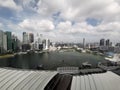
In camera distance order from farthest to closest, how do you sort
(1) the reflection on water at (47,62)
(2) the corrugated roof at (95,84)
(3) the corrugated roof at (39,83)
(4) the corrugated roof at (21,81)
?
(1) the reflection on water at (47,62), (2) the corrugated roof at (95,84), (3) the corrugated roof at (39,83), (4) the corrugated roof at (21,81)

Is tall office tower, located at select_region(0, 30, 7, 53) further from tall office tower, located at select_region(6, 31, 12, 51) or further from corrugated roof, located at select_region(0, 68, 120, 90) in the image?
corrugated roof, located at select_region(0, 68, 120, 90)

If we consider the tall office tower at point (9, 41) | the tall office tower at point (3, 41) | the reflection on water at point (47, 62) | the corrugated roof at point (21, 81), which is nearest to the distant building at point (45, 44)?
the tall office tower at point (9, 41)

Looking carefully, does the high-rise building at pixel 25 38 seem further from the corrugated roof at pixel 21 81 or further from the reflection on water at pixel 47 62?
the corrugated roof at pixel 21 81

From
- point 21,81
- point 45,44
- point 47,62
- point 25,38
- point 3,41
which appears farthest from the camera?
point 25,38

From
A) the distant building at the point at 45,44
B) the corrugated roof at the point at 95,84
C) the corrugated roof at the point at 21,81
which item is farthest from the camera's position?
the distant building at the point at 45,44

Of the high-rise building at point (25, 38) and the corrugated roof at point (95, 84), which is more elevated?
the high-rise building at point (25, 38)

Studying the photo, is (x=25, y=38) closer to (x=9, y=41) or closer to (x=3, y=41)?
(x=9, y=41)

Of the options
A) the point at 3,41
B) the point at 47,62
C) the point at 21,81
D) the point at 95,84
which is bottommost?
the point at 47,62

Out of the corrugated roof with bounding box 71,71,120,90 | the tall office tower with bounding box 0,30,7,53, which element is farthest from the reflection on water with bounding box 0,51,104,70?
the tall office tower with bounding box 0,30,7,53

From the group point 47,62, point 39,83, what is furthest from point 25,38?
point 39,83

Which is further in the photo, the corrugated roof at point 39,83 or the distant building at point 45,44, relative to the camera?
the distant building at point 45,44

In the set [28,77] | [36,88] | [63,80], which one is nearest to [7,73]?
[28,77]

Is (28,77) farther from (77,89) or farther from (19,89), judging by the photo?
(77,89)
